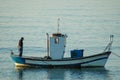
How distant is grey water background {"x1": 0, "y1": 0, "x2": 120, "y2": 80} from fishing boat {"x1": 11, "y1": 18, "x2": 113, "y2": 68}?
390 mm

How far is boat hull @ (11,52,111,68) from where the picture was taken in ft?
144

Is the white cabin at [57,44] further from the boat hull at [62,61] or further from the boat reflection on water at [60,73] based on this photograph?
the boat reflection on water at [60,73]

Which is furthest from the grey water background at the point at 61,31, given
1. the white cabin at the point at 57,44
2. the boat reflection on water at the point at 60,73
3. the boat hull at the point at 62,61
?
the white cabin at the point at 57,44

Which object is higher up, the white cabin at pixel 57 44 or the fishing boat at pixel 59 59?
the white cabin at pixel 57 44

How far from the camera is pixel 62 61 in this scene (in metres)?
43.8

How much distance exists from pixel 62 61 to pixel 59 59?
0.23m

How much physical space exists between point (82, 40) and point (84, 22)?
20.1 m

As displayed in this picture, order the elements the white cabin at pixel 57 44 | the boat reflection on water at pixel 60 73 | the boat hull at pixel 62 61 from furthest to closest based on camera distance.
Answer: the white cabin at pixel 57 44
the boat hull at pixel 62 61
the boat reflection on water at pixel 60 73

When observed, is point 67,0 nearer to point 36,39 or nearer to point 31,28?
point 31,28

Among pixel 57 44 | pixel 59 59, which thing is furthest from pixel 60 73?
pixel 57 44

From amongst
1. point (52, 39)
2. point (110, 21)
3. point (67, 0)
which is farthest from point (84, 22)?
point (67, 0)

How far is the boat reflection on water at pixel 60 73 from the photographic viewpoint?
4175 cm

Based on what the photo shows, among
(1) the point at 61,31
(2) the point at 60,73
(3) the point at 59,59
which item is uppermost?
(1) the point at 61,31

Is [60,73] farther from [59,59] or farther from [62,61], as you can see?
[59,59]
